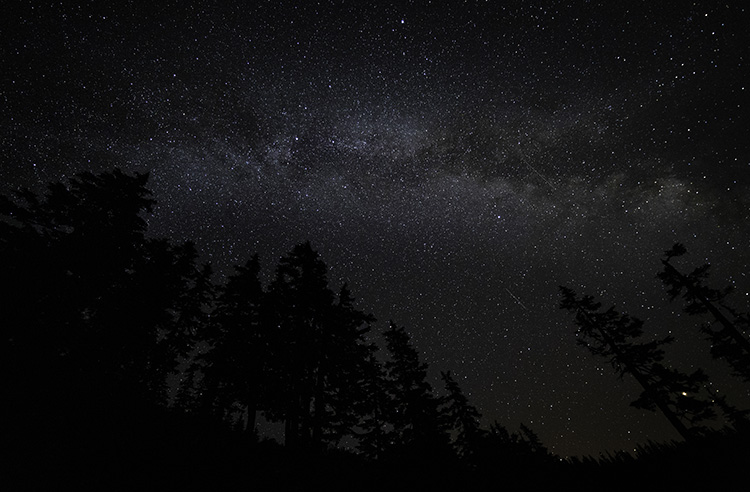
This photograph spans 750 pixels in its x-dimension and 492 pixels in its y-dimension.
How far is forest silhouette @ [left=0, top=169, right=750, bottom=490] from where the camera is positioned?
8.23 metres

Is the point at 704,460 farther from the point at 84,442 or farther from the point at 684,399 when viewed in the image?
the point at 684,399

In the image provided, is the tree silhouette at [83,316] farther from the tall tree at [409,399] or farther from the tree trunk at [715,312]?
the tree trunk at [715,312]

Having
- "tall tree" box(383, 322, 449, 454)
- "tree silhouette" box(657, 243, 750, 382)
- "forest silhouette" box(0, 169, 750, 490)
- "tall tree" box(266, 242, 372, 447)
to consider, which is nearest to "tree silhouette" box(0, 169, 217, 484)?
"forest silhouette" box(0, 169, 750, 490)

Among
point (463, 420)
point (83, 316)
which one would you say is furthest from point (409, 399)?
point (83, 316)

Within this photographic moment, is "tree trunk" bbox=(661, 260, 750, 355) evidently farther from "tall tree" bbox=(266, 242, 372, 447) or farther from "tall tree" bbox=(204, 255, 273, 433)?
"tall tree" bbox=(204, 255, 273, 433)

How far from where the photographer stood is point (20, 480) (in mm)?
7484

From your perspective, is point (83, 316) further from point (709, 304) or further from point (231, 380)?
point (709, 304)

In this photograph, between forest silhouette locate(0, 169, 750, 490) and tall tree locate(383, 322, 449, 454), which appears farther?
tall tree locate(383, 322, 449, 454)

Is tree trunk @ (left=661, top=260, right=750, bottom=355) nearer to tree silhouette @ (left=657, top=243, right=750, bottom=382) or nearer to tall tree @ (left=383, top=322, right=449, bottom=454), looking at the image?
tree silhouette @ (left=657, top=243, right=750, bottom=382)

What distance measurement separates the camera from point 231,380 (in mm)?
19031

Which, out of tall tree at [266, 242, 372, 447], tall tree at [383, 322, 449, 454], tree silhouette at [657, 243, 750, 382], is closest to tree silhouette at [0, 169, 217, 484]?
tall tree at [266, 242, 372, 447]

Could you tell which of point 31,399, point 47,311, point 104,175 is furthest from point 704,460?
point 104,175

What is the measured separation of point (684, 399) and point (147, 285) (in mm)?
32305

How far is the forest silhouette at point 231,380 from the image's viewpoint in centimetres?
823
